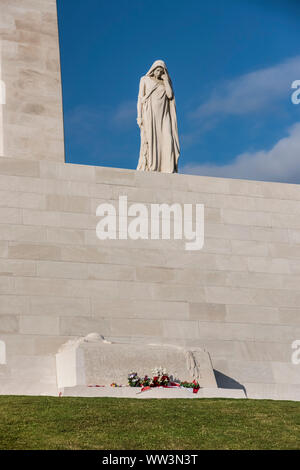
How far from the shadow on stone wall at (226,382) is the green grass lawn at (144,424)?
3665mm

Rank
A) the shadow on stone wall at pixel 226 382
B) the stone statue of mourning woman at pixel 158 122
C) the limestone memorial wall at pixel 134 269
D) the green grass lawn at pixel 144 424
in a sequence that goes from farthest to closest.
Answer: the stone statue of mourning woman at pixel 158 122 < the shadow on stone wall at pixel 226 382 < the limestone memorial wall at pixel 134 269 < the green grass lawn at pixel 144 424

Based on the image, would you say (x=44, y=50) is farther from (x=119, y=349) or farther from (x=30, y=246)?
(x=119, y=349)

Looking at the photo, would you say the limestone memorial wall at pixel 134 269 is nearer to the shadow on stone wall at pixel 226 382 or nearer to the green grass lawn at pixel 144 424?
the shadow on stone wall at pixel 226 382

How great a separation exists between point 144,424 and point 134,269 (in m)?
6.92

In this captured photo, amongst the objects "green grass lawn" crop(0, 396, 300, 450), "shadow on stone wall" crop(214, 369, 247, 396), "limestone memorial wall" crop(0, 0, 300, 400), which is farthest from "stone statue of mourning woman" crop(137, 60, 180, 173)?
"green grass lawn" crop(0, 396, 300, 450)

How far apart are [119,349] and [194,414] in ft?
11.6

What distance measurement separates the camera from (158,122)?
21156 mm

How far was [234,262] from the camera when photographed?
19469 millimetres

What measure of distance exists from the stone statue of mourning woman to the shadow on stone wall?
550 centimetres

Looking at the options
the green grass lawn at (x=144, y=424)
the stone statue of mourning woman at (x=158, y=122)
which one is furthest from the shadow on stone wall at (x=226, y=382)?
the stone statue of mourning woman at (x=158, y=122)

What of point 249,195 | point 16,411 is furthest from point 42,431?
point 249,195

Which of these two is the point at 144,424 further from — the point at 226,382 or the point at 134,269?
the point at 134,269

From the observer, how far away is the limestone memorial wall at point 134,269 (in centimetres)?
1738

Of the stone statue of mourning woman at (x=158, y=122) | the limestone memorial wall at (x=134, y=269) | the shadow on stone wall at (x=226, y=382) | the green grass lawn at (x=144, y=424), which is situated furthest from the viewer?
the stone statue of mourning woman at (x=158, y=122)
